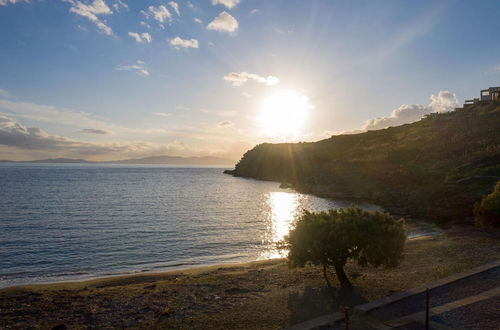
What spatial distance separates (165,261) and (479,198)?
139 feet

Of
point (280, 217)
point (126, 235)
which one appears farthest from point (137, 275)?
point (280, 217)

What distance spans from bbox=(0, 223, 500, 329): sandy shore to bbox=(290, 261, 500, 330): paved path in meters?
1.50

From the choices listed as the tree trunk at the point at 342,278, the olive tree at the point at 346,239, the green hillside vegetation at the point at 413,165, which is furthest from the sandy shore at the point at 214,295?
the green hillside vegetation at the point at 413,165

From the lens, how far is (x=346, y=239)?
18.4 metres

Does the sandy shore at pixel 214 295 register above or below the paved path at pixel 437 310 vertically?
below

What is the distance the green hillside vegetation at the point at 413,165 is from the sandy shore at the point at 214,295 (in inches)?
981

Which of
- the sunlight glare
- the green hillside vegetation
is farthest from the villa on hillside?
the sunlight glare

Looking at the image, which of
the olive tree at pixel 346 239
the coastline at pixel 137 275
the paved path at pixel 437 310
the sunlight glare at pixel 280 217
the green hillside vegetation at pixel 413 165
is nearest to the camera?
the paved path at pixel 437 310

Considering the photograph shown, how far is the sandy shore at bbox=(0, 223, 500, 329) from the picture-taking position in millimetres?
16438

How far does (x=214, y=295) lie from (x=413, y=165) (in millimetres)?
73442

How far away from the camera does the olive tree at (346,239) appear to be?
1855 cm

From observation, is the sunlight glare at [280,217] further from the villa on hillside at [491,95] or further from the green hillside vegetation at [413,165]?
the villa on hillside at [491,95]

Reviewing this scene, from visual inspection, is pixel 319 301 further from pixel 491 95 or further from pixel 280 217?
pixel 491 95

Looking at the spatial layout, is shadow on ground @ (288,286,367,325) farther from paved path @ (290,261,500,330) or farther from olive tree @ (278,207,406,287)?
paved path @ (290,261,500,330)
